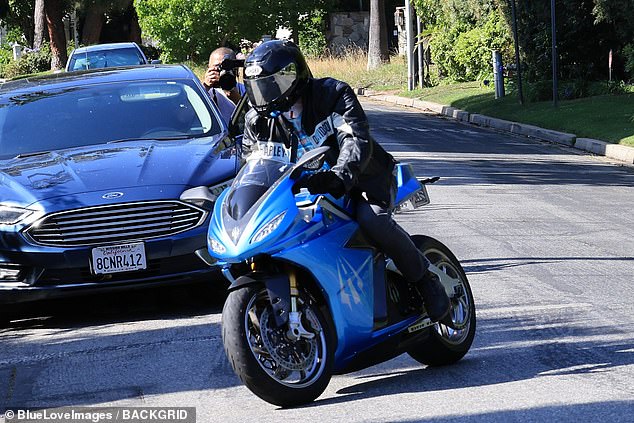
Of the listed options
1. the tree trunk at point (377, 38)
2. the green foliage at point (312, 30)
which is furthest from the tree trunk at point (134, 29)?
the tree trunk at point (377, 38)

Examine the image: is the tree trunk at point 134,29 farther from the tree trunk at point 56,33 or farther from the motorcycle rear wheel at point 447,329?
the motorcycle rear wheel at point 447,329

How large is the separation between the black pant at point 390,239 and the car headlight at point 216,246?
72cm

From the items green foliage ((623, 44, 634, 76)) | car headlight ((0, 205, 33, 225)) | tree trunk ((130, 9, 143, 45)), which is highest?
car headlight ((0, 205, 33, 225))

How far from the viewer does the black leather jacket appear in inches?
228

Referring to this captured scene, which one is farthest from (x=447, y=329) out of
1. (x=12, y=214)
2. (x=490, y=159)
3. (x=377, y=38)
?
(x=377, y=38)

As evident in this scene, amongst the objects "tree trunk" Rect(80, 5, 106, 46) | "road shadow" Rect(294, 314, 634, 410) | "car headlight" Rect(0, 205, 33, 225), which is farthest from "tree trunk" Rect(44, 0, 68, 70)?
"road shadow" Rect(294, 314, 634, 410)

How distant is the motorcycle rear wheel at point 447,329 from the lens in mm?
6465

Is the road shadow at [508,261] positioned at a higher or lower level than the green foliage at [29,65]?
higher

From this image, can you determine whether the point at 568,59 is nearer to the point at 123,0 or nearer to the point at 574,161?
the point at 574,161

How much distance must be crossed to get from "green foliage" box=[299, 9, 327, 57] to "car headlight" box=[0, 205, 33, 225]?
1783 inches

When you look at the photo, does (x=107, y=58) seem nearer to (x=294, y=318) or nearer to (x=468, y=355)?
(x=468, y=355)

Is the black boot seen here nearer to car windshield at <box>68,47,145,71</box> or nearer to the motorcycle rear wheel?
the motorcycle rear wheel

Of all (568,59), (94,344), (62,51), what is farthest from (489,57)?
(62,51)

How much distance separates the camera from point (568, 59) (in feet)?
95.5
